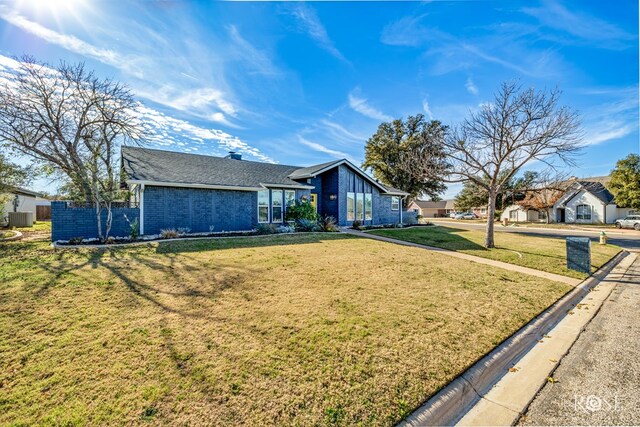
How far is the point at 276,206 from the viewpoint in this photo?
1712cm

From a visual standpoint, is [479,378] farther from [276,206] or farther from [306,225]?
[276,206]

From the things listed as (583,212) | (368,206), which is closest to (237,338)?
(368,206)

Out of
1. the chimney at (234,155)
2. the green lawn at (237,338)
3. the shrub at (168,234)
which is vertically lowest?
the green lawn at (237,338)

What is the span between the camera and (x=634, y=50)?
1106 cm

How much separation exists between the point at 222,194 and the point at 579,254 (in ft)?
49.9

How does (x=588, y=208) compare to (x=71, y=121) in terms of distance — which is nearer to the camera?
(x=71, y=121)

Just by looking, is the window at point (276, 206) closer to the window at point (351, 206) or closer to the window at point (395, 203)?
the window at point (351, 206)

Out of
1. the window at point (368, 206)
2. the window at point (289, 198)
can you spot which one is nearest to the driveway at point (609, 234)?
the window at point (368, 206)

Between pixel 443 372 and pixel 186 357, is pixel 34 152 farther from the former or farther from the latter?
pixel 443 372

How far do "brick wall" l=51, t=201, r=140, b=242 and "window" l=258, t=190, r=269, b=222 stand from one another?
6209 millimetres

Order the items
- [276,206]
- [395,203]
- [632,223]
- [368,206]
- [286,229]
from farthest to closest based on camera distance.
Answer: [632,223] → [395,203] → [368,206] → [276,206] → [286,229]

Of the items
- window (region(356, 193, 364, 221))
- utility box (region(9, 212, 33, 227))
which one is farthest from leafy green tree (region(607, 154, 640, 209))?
utility box (region(9, 212, 33, 227))

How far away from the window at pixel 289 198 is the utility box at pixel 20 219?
62.1 feet

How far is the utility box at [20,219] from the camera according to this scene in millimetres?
18766
